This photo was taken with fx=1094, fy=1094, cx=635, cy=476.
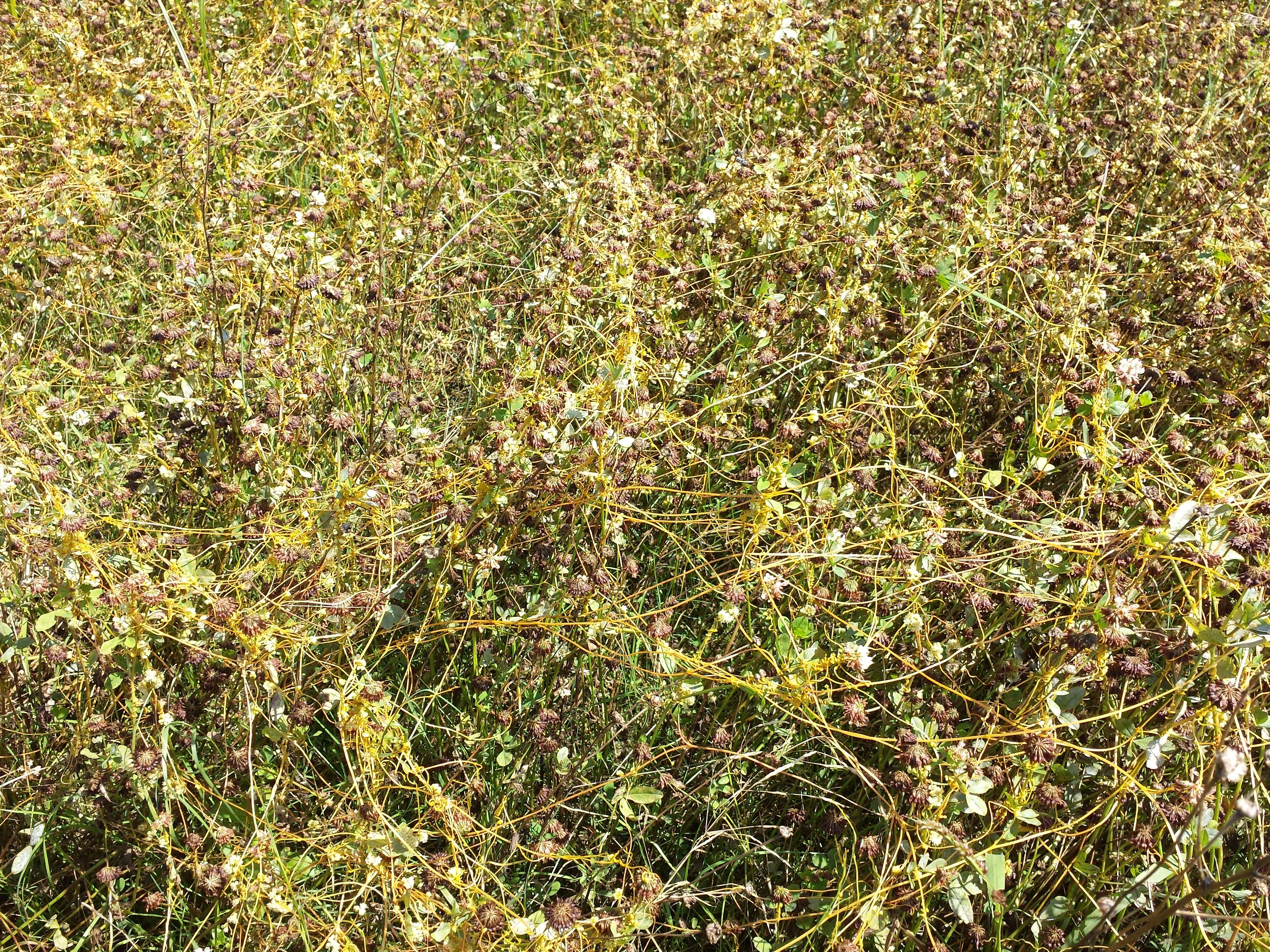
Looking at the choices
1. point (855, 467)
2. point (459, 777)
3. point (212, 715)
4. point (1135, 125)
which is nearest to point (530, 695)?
point (459, 777)

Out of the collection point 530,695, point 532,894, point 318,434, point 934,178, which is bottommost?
point 532,894

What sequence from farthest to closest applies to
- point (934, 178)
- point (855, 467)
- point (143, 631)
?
point (934, 178) < point (855, 467) < point (143, 631)

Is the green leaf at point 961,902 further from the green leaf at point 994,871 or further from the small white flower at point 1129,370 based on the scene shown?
the small white flower at point 1129,370

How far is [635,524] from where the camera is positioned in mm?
2566

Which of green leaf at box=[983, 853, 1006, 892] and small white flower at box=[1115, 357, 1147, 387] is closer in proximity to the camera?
green leaf at box=[983, 853, 1006, 892]

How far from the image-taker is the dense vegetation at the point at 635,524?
1907mm

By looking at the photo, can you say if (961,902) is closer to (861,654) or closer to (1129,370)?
(861,654)

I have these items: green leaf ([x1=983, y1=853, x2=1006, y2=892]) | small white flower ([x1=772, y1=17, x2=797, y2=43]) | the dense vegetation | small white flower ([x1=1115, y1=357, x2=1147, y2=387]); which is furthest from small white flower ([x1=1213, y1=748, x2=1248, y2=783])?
small white flower ([x1=772, y1=17, x2=797, y2=43])

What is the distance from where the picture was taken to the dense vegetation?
1.91 metres

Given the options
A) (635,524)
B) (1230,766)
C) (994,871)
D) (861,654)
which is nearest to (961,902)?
(994,871)

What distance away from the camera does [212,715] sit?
7.10ft

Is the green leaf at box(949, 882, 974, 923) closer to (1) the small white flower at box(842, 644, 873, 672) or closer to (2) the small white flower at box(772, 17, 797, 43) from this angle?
(1) the small white flower at box(842, 644, 873, 672)

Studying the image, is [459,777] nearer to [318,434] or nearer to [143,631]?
[143,631]

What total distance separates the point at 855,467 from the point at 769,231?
782mm
